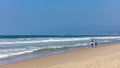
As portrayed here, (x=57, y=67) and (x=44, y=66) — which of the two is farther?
(x=44, y=66)

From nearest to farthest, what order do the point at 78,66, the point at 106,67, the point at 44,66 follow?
the point at 106,67 < the point at 78,66 < the point at 44,66

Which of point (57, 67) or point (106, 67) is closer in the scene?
point (106, 67)

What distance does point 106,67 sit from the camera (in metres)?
11.1

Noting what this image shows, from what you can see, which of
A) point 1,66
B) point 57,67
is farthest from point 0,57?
point 57,67

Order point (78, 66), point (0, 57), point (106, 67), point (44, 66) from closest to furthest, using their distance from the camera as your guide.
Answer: point (106, 67) < point (78, 66) < point (44, 66) < point (0, 57)

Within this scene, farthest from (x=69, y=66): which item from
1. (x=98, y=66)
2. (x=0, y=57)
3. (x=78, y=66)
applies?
(x=0, y=57)

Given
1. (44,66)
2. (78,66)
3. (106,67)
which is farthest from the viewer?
(44,66)

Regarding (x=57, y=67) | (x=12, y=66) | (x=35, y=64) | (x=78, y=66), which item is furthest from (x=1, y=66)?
(x=78, y=66)

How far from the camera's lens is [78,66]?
38.7 ft

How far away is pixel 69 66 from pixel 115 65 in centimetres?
195

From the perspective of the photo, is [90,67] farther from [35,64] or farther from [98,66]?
[35,64]

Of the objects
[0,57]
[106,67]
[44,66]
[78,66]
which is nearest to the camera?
[106,67]

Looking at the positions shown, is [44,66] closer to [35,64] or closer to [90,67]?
[35,64]

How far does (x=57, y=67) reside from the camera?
38.8 ft
